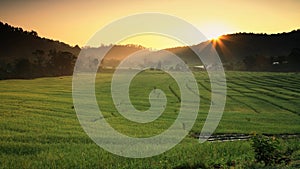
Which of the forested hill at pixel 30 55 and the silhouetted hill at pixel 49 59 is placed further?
the silhouetted hill at pixel 49 59

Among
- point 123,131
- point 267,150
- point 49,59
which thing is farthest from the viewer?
point 49,59

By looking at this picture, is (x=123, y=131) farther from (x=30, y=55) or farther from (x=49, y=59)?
(x=30, y=55)

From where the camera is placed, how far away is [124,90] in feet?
197

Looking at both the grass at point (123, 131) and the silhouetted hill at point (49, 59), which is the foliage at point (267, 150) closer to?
the grass at point (123, 131)

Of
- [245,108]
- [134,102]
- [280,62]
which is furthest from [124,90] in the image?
[280,62]

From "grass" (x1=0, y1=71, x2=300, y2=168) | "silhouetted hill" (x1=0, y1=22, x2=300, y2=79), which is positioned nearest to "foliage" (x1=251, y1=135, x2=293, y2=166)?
"grass" (x1=0, y1=71, x2=300, y2=168)

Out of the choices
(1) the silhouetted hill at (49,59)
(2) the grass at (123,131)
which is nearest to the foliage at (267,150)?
(2) the grass at (123,131)

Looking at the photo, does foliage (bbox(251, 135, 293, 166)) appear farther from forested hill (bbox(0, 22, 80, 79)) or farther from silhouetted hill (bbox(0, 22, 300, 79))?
forested hill (bbox(0, 22, 80, 79))

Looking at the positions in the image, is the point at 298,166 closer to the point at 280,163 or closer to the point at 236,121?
the point at 280,163

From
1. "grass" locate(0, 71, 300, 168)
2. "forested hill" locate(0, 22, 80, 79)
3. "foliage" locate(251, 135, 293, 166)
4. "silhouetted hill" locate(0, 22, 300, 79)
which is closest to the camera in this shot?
"foliage" locate(251, 135, 293, 166)

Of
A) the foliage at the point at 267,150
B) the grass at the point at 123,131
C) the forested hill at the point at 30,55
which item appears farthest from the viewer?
the forested hill at the point at 30,55

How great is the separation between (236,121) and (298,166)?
20638 millimetres

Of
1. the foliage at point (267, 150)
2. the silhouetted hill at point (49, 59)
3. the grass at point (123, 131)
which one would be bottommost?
the foliage at point (267, 150)

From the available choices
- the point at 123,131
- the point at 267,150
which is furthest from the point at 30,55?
the point at 267,150
